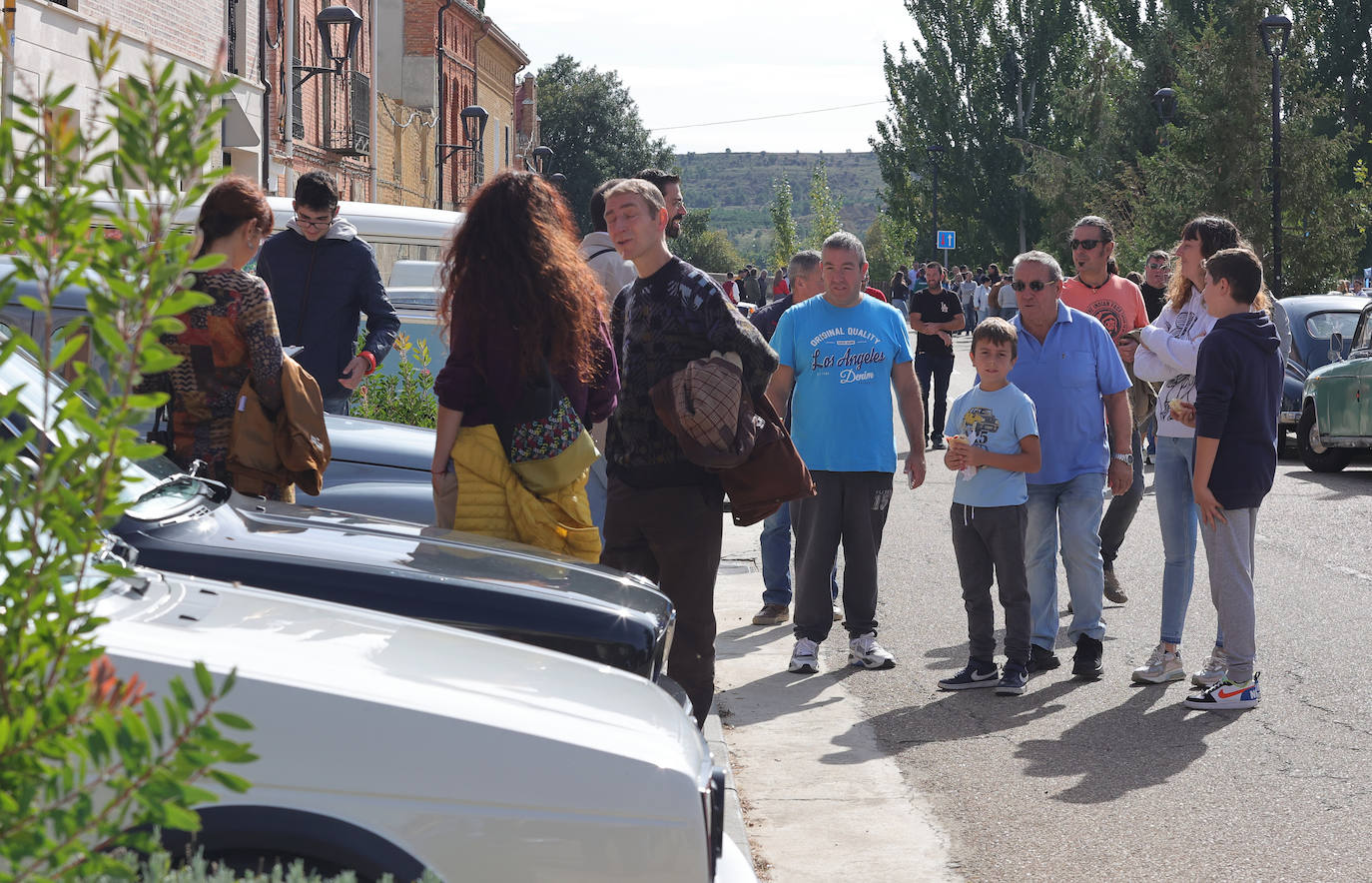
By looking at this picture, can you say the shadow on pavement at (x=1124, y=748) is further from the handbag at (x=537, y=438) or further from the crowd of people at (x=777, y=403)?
the handbag at (x=537, y=438)

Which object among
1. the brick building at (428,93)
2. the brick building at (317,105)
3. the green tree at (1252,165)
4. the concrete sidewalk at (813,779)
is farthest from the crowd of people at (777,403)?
the brick building at (428,93)

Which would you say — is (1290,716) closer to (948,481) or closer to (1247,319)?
(1247,319)

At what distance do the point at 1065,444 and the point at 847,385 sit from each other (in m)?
1.05

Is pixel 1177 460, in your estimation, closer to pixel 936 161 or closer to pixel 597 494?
pixel 597 494

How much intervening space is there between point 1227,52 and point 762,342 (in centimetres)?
2746

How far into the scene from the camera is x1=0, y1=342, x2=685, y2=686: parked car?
360 cm

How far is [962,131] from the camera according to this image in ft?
201

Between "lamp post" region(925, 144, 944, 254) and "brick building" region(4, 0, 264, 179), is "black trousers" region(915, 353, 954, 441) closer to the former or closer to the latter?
"brick building" region(4, 0, 264, 179)

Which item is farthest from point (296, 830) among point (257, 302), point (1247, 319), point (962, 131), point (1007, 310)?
point (962, 131)

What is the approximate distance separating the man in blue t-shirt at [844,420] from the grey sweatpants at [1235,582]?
1.45m

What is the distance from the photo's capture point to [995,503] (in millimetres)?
6992

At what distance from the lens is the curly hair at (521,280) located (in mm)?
4844

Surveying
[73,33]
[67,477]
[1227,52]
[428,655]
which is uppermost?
[1227,52]

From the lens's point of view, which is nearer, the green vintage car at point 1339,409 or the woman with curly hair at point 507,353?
the woman with curly hair at point 507,353
